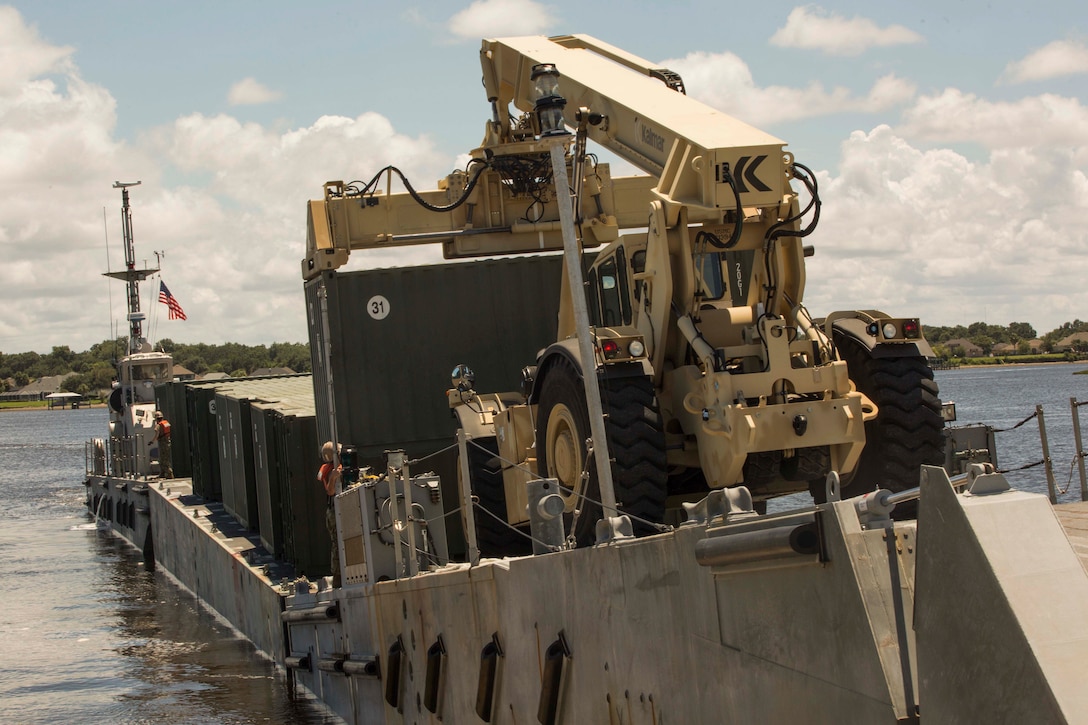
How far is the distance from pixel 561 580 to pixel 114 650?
15155mm

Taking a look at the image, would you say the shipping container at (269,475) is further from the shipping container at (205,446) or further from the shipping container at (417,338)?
the shipping container at (205,446)

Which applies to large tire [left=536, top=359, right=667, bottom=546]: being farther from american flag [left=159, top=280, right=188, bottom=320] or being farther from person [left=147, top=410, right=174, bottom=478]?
american flag [left=159, top=280, right=188, bottom=320]

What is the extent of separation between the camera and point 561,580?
7262 millimetres

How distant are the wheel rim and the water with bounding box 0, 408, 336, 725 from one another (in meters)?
5.97

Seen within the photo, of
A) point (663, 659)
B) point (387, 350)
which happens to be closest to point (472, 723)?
point (663, 659)

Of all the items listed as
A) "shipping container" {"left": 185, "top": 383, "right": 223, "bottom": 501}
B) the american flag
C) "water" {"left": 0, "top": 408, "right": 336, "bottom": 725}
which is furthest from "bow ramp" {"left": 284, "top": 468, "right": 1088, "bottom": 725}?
the american flag

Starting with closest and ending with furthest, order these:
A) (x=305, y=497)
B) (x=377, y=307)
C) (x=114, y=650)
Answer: (x=377, y=307)
(x=305, y=497)
(x=114, y=650)

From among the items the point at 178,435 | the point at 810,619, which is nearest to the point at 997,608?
the point at 810,619

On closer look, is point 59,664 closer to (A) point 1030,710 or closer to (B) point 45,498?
(A) point 1030,710

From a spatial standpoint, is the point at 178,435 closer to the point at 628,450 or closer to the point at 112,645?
the point at 112,645

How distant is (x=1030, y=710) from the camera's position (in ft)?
12.5

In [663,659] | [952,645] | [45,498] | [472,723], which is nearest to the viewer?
[952,645]

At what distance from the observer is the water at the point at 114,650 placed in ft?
52.4

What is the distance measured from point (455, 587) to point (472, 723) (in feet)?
3.19
